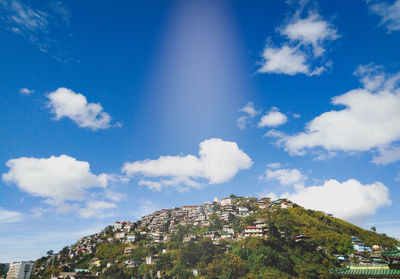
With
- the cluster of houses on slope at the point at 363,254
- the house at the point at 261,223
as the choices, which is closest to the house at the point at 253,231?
the house at the point at 261,223

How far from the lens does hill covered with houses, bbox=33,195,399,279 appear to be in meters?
46.3

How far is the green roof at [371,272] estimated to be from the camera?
1726 centimetres

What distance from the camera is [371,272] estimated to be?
59.5ft

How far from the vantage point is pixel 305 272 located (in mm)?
42625

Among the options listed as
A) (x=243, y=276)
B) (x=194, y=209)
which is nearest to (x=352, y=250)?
(x=243, y=276)

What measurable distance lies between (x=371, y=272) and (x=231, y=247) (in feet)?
138

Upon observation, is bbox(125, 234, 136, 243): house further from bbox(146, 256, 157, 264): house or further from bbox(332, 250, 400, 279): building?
bbox(332, 250, 400, 279): building

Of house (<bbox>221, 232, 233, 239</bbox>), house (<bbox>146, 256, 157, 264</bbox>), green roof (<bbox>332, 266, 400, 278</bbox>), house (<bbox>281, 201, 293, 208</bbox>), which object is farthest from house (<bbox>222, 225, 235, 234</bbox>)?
green roof (<bbox>332, 266, 400, 278</bbox>)

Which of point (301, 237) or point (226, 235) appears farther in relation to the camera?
point (226, 235)

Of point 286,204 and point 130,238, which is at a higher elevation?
point 286,204

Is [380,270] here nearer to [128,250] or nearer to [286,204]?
[286,204]

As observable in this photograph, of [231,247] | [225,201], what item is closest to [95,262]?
[231,247]

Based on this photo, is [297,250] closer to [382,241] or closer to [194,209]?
[382,241]

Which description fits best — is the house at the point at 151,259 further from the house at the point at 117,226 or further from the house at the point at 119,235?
the house at the point at 117,226
